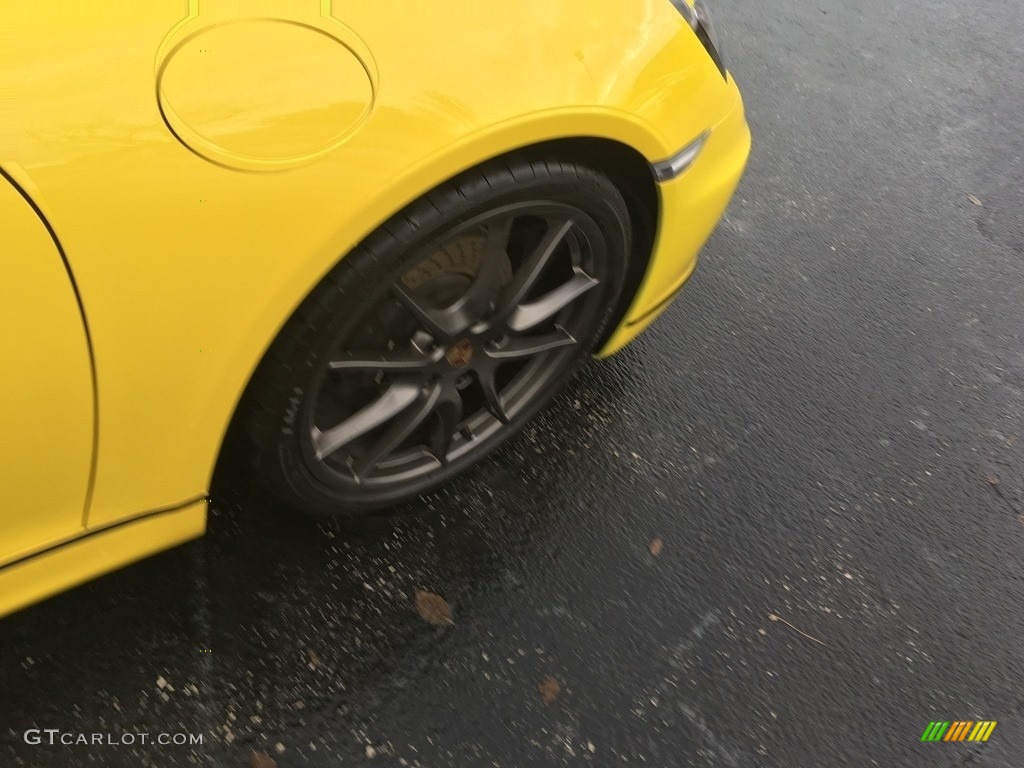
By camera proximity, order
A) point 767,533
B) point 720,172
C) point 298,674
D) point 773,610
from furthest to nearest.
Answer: point 767,533
point 773,610
point 720,172
point 298,674

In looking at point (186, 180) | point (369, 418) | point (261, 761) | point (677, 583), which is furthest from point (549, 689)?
point (186, 180)

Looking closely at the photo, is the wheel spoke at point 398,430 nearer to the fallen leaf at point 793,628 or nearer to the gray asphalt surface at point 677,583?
the gray asphalt surface at point 677,583

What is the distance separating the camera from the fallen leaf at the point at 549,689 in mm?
1680

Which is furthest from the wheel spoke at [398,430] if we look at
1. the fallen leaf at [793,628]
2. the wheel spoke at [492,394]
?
the fallen leaf at [793,628]

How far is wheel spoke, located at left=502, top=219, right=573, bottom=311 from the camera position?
62.4 inches

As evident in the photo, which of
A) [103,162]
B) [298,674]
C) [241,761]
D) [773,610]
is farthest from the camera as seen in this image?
[773,610]

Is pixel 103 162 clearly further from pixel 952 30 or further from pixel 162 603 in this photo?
pixel 952 30

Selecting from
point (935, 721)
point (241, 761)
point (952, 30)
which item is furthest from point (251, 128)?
point (952, 30)

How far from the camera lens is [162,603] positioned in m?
1.69

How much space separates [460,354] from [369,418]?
0.23 meters

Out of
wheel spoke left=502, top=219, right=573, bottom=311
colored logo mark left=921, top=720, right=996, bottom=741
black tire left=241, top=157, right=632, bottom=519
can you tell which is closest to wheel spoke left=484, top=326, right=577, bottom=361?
black tire left=241, top=157, right=632, bottom=519

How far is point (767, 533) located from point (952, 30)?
10.5 feet

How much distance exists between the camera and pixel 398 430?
5.55ft

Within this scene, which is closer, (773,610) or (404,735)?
(404,735)
